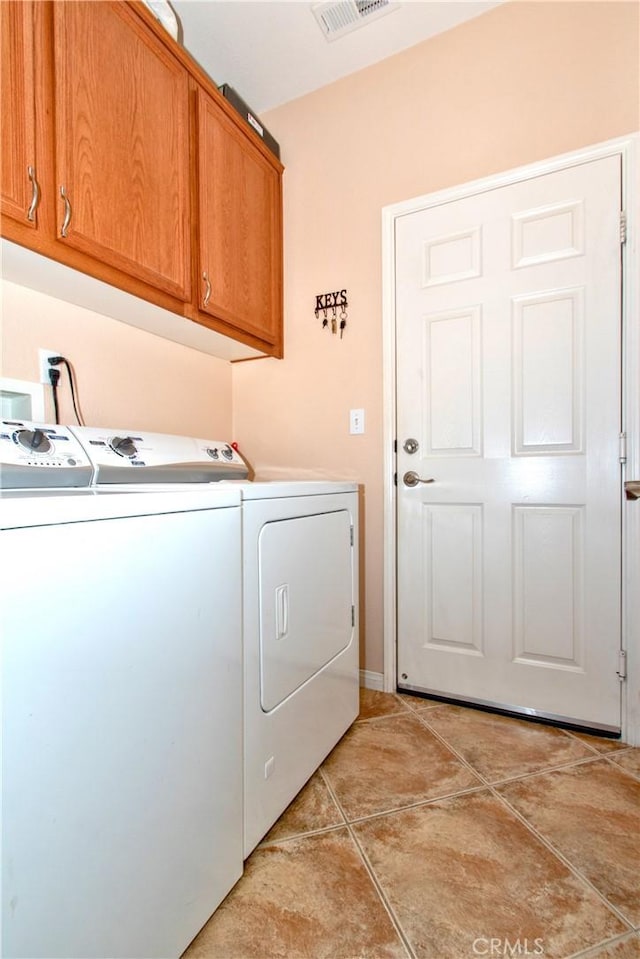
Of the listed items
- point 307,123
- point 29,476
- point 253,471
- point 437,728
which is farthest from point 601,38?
point 437,728

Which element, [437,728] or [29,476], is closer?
[29,476]

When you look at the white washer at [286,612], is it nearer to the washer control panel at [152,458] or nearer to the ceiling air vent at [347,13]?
the washer control panel at [152,458]

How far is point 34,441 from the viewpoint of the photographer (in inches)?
42.4

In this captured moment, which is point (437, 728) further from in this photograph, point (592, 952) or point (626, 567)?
point (626, 567)

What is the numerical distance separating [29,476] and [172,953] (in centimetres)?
99

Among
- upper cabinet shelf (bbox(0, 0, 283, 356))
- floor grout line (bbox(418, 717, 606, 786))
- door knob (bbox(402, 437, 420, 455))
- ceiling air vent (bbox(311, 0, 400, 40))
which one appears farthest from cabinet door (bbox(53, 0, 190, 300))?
floor grout line (bbox(418, 717, 606, 786))

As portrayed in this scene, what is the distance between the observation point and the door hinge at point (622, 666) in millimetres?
1483

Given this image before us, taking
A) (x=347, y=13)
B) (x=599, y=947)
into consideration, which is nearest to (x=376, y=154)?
(x=347, y=13)

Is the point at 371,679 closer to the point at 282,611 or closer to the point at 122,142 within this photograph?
the point at 282,611

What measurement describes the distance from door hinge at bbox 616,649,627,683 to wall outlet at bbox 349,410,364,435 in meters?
1.26

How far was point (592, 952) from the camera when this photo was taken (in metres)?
0.81

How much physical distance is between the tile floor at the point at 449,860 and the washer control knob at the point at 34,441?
110 cm

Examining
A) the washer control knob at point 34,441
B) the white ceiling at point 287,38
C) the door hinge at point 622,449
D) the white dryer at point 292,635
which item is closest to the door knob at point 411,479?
the white dryer at point 292,635

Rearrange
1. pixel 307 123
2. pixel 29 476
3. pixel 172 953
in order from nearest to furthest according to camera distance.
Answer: pixel 172 953, pixel 29 476, pixel 307 123
